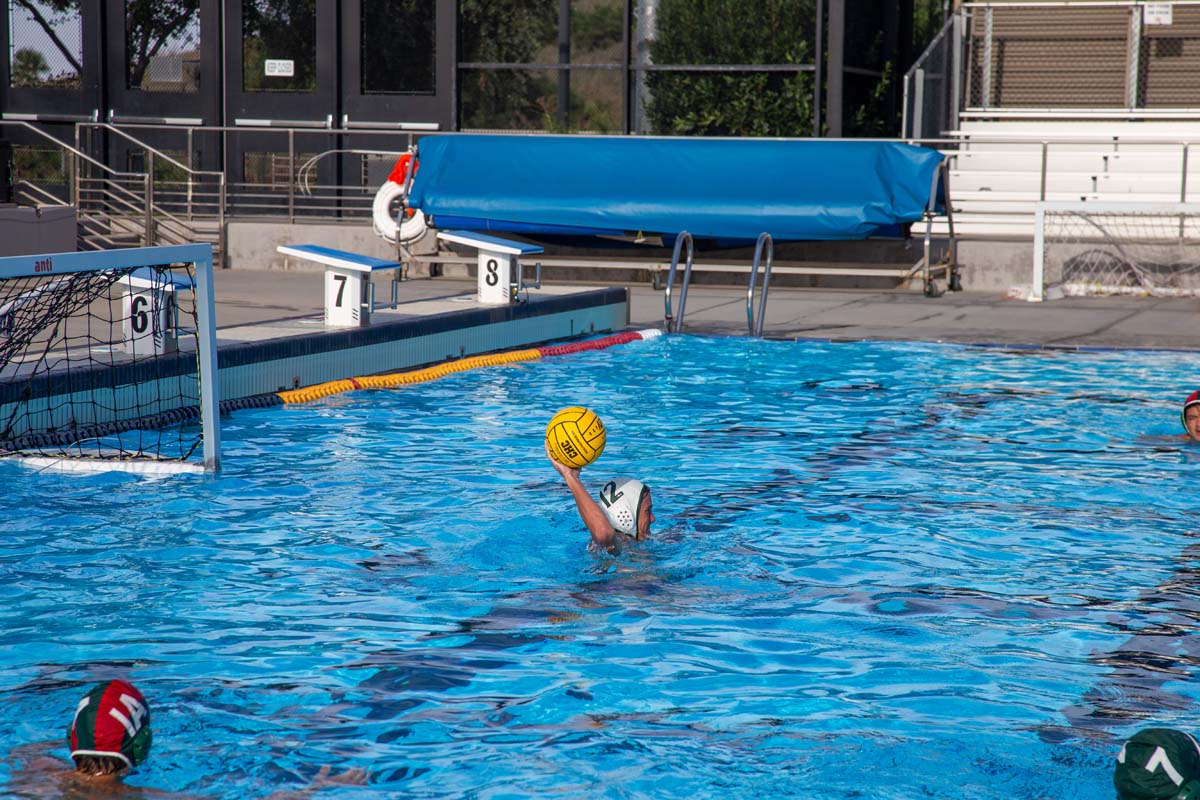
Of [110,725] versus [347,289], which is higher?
[347,289]

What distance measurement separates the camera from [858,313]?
1633cm

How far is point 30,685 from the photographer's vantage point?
5004mm

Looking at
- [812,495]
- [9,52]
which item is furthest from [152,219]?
[812,495]

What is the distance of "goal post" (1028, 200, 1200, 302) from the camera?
59.0ft

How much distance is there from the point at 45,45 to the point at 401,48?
19.2 ft

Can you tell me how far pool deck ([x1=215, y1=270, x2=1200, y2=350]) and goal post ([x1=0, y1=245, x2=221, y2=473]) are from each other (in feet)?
5.27

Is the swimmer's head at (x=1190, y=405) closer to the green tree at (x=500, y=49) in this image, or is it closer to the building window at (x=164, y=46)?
the green tree at (x=500, y=49)

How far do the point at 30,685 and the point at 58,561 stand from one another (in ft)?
5.63

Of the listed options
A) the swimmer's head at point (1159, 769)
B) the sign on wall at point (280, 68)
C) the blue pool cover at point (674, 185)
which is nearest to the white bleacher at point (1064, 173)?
the blue pool cover at point (674, 185)

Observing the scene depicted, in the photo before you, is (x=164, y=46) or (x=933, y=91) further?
(x=164, y=46)

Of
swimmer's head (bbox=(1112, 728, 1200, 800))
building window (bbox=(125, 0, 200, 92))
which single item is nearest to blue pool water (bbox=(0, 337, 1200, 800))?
swimmer's head (bbox=(1112, 728, 1200, 800))

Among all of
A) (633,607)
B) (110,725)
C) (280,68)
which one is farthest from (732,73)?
(110,725)

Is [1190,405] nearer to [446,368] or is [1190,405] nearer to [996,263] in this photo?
[446,368]

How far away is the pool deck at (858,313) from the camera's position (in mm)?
14078
